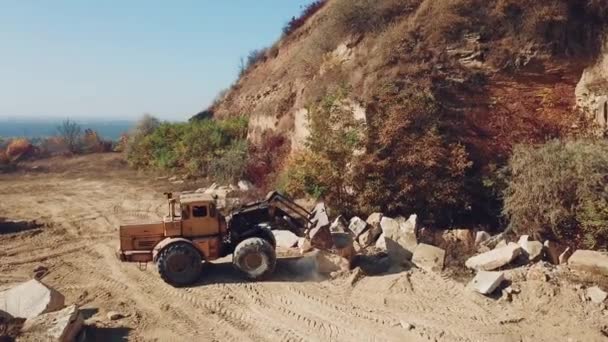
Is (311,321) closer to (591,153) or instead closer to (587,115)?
(591,153)

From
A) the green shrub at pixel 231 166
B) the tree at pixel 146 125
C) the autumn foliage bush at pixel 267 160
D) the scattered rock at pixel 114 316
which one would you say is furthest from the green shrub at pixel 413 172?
the tree at pixel 146 125

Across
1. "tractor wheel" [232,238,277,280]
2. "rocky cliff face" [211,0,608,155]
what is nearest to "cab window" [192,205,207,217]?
"tractor wheel" [232,238,277,280]

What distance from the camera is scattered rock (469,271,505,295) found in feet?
30.0

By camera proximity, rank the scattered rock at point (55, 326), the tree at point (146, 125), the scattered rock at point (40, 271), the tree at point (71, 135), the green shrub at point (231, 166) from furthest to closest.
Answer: the tree at point (71, 135), the tree at point (146, 125), the green shrub at point (231, 166), the scattered rock at point (40, 271), the scattered rock at point (55, 326)

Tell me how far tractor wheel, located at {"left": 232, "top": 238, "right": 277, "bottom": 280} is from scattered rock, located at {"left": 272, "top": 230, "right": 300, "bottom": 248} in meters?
1.65

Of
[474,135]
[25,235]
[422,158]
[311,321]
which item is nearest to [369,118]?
[422,158]

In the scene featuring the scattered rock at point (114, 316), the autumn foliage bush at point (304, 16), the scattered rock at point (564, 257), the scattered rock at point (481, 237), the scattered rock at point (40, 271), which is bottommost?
the scattered rock at point (114, 316)

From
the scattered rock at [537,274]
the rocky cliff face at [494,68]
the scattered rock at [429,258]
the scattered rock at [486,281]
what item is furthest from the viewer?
the rocky cliff face at [494,68]

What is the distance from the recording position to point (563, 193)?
10.8 metres

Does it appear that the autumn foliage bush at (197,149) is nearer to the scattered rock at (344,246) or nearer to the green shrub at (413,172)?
the green shrub at (413,172)

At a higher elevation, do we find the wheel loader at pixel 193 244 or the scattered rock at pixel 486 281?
the wheel loader at pixel 193 244

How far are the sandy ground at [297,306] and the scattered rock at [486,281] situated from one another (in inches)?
6.6

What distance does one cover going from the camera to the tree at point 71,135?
3741cm

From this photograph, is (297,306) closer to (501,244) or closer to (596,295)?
(501,244)
